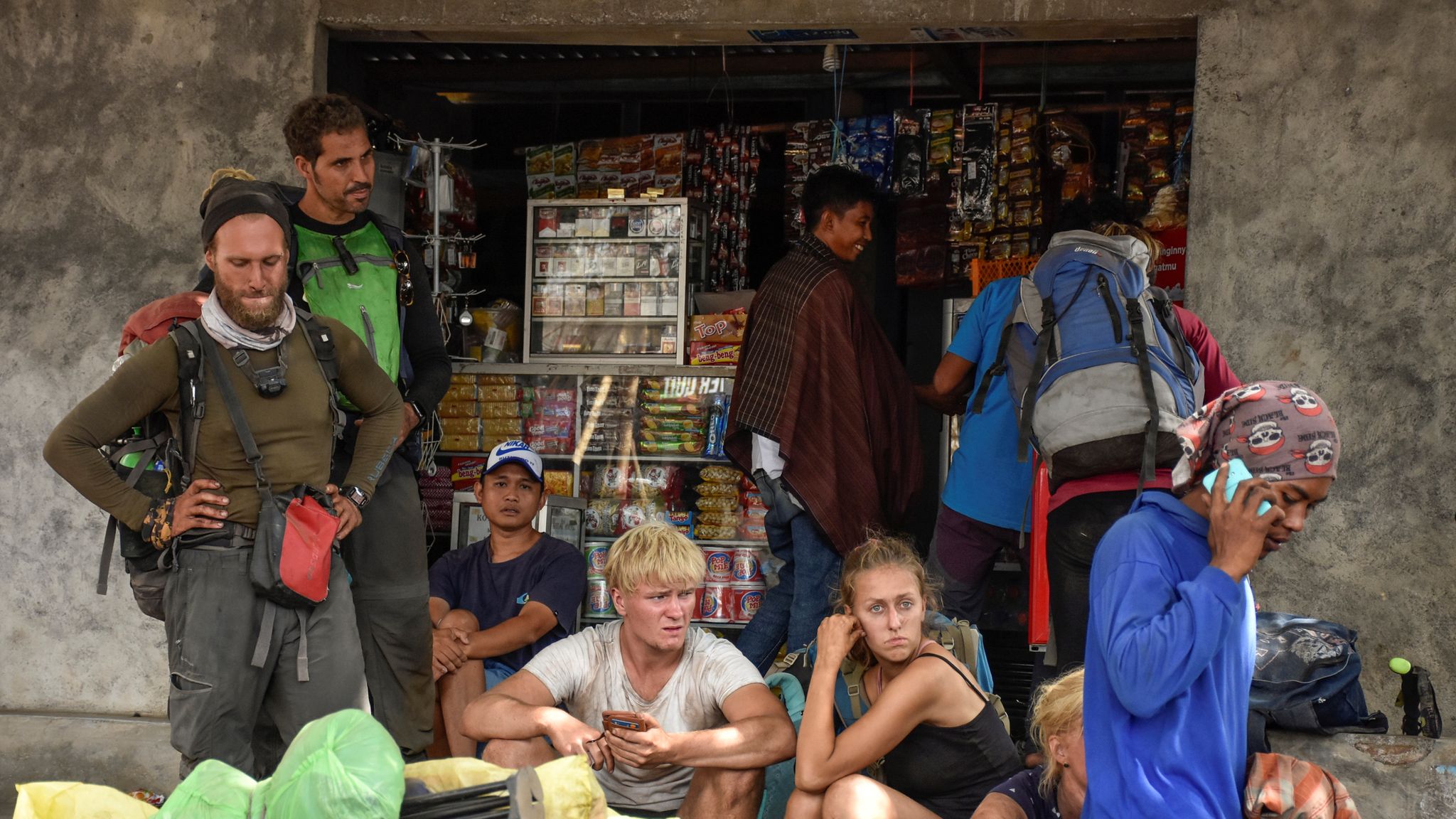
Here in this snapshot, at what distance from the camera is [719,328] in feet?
20.8

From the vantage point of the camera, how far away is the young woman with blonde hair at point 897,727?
3338 millimetres

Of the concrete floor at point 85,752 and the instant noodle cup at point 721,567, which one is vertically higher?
the instant noodle cup at point 721,567

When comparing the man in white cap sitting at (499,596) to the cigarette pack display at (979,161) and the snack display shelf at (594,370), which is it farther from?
the cigarette pack display at (979,161)

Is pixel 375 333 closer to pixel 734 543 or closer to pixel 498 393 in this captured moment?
pixel 498 393

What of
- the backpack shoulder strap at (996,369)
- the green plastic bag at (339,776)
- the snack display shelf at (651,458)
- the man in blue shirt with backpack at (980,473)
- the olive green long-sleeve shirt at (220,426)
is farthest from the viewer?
the snack display shelf at (651,458)

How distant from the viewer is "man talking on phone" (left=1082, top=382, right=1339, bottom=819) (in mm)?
2176

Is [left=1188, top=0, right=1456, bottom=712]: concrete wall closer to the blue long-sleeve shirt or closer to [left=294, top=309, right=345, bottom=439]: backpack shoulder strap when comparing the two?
the blue long-sleeve shirt

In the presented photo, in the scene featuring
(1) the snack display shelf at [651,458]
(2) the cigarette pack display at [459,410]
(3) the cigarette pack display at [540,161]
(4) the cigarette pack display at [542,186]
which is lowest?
(1) the snack display shelf at [651,458]

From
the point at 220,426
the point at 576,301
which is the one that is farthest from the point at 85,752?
the point at 576,301

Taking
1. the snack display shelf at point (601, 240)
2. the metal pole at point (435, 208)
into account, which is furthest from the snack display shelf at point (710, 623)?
the snack display shelf at point (601, 240)

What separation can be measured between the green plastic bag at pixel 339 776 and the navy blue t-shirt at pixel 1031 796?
60.1 inches

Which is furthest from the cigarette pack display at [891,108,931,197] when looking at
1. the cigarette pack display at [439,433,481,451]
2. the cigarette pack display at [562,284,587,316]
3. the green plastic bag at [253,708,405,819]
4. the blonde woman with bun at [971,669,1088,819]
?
the green plastic bag at [253,708,405,819]

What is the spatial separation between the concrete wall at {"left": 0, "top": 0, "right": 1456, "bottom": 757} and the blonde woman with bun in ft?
5.80

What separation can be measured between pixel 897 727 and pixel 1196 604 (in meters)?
1.29
